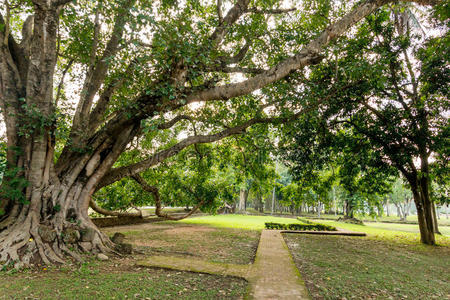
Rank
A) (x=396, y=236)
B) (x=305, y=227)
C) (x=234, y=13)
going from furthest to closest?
(x=305, y=227) < (x=396, y=236) < (x=234, y=13)

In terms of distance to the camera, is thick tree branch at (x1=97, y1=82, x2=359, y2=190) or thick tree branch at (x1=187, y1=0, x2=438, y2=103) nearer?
thick tree branch at (x1=187, y1=0, x2=438, y2=103)

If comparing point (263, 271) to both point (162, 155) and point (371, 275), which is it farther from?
point (162, 155)

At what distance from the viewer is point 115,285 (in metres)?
3.44

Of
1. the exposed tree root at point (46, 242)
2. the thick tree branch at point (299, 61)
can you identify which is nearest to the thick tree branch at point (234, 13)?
the thick tree branch at point (299, 61)

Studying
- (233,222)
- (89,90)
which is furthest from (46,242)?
(233,222)

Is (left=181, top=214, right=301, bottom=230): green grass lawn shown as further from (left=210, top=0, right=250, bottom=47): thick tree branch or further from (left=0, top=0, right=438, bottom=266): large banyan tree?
(left=210, top=0, right=250, bottom=47): thick tree branch

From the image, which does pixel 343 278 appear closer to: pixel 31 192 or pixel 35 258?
pixel 35 258

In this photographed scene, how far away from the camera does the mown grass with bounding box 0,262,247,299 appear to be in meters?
3.10

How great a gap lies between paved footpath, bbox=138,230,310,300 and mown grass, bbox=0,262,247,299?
22 centimetres

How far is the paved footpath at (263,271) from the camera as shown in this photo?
131 inches

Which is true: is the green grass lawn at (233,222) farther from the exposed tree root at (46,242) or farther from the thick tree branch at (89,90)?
the thick tree branch at (89,90)

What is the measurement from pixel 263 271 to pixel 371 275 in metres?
2.20

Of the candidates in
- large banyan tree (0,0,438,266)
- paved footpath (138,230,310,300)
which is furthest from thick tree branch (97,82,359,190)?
paved footpath (138,230,310,300)

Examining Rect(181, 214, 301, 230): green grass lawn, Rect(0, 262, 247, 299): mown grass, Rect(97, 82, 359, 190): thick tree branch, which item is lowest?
Rect(181, 214, 301, 230): green grass lawn
